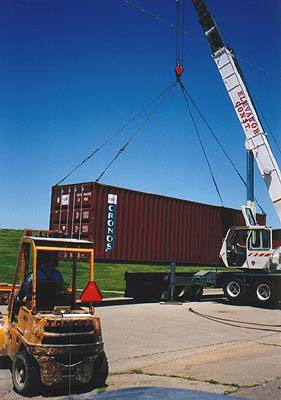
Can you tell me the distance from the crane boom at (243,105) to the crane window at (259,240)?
927mm

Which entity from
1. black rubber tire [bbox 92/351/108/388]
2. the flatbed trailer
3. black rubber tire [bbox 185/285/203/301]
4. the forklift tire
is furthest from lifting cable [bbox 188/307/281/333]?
the forklift tire

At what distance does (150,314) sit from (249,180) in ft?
22.1

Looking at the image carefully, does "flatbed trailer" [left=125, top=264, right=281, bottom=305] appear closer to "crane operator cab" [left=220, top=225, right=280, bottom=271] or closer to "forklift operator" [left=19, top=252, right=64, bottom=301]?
"crane operator cab" [left=220, top=225, right=280, bottom=271]

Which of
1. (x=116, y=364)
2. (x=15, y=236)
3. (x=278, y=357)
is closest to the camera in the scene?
(x=116, y=364)

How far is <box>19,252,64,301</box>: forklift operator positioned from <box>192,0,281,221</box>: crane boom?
12051mm

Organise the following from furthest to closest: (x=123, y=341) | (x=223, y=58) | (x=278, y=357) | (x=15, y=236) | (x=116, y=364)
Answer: (x=15, y=236), (x=223, y=58), (x=123, y=341), (x=278, y=357), (x=116, y=364)

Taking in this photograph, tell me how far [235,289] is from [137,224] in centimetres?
449

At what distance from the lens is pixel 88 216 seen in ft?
50.6

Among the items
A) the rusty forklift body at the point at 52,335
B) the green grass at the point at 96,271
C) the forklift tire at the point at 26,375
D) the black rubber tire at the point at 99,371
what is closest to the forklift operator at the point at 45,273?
the rusty forklift body at the point at 52,335

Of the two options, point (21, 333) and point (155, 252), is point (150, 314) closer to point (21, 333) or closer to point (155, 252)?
point (155, 252)

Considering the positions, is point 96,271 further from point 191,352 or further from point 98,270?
point 191,352

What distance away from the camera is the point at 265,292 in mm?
16875

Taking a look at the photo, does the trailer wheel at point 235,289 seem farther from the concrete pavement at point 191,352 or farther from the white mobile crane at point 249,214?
the concrete pavement at point 191,352

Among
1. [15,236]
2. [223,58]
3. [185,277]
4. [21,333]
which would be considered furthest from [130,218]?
[15,236]
